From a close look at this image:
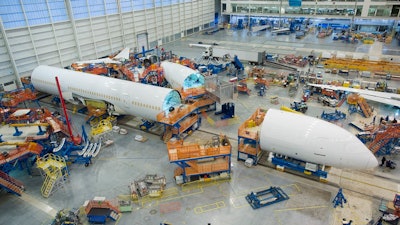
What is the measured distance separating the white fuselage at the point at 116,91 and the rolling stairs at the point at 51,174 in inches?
393

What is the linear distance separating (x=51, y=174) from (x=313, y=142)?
73.4 feet

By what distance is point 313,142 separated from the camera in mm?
22422

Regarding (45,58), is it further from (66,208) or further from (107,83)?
(66,208)

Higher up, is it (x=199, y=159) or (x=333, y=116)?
(x=199, y=159)

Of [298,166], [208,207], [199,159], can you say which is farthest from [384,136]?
[208,207]

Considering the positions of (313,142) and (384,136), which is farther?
(384,136)

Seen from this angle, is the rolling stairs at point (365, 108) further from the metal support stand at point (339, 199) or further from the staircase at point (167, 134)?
the staircase at point (167, 134)

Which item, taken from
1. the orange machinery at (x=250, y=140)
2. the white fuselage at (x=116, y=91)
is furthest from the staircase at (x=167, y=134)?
the orange machinery at (x=250, y=140)

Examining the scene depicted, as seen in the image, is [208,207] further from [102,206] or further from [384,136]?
[384,136]

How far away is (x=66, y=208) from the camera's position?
22250mm

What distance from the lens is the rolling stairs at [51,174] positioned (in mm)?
23719


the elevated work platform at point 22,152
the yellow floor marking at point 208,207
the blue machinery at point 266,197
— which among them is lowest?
the yellow floor marking at point 208,207

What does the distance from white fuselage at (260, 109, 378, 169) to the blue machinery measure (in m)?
3.45

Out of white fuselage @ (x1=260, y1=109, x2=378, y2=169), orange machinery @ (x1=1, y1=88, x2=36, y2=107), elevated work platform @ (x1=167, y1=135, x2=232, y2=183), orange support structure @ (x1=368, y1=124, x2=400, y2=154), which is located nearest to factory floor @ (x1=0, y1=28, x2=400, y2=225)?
elevated work platform @ (x1=167, y1=135, x2=232, y2=183)
